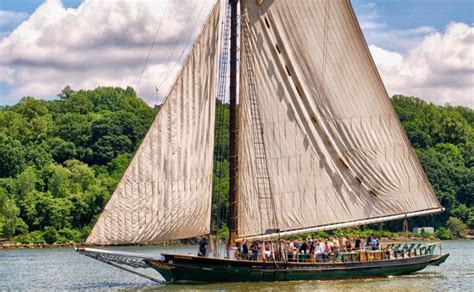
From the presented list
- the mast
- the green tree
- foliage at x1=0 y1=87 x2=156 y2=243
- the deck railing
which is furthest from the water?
the green tree

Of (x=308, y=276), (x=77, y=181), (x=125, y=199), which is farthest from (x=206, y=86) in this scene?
(x=77, y=181)

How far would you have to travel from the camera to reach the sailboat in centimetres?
4856

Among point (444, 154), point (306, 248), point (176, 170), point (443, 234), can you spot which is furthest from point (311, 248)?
point (444, 154)

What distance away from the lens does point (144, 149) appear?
46906 millimetres

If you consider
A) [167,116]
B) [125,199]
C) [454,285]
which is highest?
[167,116]

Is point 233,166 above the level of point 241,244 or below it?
above

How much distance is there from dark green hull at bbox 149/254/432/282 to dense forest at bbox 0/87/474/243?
45067 mm

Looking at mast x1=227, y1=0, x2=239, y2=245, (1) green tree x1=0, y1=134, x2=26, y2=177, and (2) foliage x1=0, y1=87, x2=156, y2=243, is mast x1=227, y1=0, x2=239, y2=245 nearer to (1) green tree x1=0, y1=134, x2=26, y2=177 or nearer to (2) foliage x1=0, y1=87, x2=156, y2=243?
(2) foliage x1=0, y1=87, x2=156, y2=243

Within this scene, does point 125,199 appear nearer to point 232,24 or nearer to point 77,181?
point 232,24

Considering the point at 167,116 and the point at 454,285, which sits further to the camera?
the point at 454,285

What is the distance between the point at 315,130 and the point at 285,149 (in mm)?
1859

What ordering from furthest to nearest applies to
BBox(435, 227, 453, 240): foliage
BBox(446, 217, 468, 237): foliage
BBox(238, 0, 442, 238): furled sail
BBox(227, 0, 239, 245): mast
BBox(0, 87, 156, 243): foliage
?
BBox(446, 217, 468, 237): foliage → BBox(435, 227, 453, 240): foliage → BBox(0, 87, 156, 243): foliage → BBox(238, 0, 442, 238): furled sail → BBox(227, 0, 239, 245): mast

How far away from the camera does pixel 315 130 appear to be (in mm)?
53062

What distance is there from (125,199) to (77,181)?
288ft
